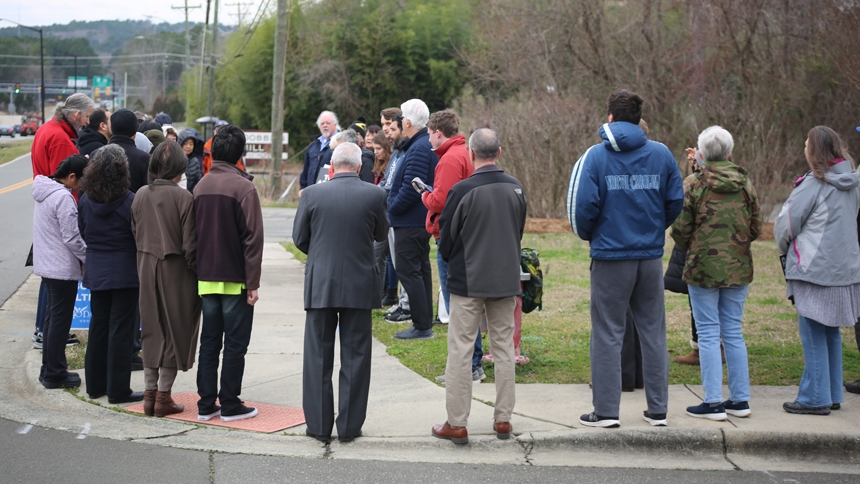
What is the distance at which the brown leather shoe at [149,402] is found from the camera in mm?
6246

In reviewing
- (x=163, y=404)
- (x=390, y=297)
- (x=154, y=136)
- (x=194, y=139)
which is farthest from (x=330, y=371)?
(x=194, y=139)

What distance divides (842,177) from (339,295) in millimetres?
3642

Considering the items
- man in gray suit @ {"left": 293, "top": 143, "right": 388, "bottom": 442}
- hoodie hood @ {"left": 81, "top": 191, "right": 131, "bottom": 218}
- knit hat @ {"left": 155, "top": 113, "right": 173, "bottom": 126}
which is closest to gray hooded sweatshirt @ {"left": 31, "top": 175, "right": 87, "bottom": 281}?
hoodie hood @ {"left": 81, "top": 191, "right": 131, "bottom": 218}

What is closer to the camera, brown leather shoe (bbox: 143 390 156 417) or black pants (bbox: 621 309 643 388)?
brown leather shoe (bbox: 143 390 156 417)

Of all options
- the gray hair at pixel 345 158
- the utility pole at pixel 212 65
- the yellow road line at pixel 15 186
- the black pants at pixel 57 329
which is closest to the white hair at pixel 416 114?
the gray hair at pixel 345 158

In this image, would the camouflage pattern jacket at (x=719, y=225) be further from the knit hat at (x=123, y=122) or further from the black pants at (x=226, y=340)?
the knit hat at (x=123, y=122)

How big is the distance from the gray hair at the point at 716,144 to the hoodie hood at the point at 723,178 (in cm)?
5

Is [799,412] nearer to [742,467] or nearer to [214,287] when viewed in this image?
[742,467]

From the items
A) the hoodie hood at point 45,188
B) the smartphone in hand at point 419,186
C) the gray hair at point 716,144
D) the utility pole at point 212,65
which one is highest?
the utility pole at point 212,65

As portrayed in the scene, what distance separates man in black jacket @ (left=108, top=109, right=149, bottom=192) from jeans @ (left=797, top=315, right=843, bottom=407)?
574 cm

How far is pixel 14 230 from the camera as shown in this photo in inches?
661

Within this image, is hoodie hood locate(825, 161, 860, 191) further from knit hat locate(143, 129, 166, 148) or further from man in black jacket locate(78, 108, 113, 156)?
knit hat locate(143, 129, 166, 148)

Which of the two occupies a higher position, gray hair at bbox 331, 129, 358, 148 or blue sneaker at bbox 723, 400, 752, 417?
gray hair at bbox 331, 129, 358, 148

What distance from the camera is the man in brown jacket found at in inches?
234
